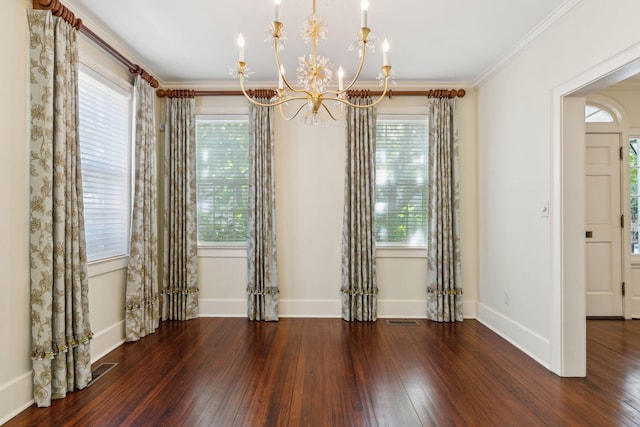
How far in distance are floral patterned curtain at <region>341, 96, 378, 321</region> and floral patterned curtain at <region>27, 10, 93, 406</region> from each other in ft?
8.37

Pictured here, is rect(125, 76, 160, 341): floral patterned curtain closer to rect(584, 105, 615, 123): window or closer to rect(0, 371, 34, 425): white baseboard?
rect(0, 371, 34, 425): white baseboard

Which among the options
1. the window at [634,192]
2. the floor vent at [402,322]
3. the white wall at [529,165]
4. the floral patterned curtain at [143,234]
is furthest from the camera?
the window at [634,192]

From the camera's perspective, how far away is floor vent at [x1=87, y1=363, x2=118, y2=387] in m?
2.57

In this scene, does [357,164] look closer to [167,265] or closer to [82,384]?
[167,265]

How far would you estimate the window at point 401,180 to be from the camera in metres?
4.12

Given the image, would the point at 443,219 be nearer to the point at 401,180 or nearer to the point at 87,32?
the point at 401,180

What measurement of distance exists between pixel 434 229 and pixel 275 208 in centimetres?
190

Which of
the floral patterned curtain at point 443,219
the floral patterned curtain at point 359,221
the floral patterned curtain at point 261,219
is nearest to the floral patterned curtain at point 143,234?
the floral patterned curtain at point 261,219

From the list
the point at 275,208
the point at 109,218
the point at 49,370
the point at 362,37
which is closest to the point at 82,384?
the point at 49,370

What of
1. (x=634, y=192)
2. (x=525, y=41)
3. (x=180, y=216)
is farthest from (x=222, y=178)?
(x=634, y=192)

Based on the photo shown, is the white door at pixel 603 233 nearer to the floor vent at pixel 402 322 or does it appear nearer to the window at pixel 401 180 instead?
the window at pixel 401 180

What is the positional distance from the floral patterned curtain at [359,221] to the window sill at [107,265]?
2307 millimetres

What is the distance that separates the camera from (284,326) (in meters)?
3.75

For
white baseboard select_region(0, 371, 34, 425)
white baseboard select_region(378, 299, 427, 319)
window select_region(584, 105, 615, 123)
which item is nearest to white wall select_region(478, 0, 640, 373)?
white baseboard select_region(378, 299, 427, 319)
